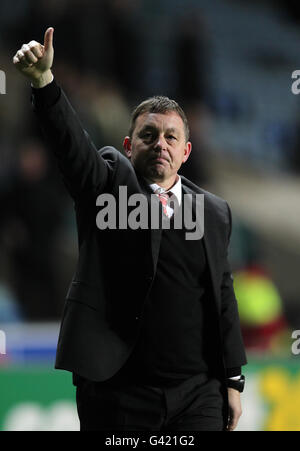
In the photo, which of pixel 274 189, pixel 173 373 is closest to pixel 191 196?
pixel 173 373

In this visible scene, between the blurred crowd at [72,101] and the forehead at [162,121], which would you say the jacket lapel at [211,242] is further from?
the blurred crowd at [72,101]

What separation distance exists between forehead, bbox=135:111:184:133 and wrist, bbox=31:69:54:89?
1.13 ft

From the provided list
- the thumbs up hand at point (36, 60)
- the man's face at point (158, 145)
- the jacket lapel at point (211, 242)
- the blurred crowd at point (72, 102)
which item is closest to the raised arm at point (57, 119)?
the thumbs up hand at point (36, 60)

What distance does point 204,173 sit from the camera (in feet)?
18.2

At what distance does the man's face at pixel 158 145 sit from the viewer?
92.4 inches

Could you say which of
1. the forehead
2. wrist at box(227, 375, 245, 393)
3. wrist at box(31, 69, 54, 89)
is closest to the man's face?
the forehead

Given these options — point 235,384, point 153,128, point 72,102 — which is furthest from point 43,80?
point 72,102

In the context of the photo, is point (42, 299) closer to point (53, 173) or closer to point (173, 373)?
point (53, 173)

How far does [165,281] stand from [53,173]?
3.12m

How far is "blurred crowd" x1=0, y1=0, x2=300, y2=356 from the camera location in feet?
17.0

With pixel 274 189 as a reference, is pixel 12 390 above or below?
below

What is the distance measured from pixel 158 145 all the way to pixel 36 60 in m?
0.43

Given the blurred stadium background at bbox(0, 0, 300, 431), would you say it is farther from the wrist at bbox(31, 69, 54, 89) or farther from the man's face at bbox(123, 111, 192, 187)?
the wrist at bbox(31, 69, 54, 89)

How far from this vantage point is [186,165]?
505cm
